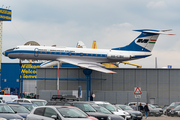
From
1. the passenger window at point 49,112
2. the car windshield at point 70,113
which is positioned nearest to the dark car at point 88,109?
the car windshield at point 70,113

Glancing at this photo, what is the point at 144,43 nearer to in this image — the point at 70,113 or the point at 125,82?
the point at 125,82

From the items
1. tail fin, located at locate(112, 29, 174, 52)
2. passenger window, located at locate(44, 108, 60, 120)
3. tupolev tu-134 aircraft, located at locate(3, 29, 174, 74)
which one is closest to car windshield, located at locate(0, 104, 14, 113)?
passenger window, located at locate(44, 108, 60, 120)

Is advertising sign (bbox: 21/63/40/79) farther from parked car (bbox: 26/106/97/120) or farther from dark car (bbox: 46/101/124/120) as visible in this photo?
parked car (bbox: 26/106/97/120)

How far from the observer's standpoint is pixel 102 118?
17516mm

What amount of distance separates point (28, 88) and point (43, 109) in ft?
265

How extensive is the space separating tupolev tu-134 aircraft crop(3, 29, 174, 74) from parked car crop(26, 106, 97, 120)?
30.5 meters

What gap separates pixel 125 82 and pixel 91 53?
7.08 metres

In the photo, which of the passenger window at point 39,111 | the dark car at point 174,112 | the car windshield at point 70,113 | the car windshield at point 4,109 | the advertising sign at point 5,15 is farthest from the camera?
the advertising sign at point 5,15

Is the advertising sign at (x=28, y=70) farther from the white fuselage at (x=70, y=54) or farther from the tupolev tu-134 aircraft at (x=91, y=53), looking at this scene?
the white fuselage at (x=70, y=54)

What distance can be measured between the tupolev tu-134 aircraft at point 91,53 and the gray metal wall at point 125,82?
263 cm

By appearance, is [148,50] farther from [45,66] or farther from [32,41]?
[32,41]

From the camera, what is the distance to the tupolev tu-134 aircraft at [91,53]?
46125 millimetres

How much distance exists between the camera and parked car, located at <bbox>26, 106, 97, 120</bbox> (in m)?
13.4

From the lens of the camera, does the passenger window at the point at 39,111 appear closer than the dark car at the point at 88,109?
Yes
